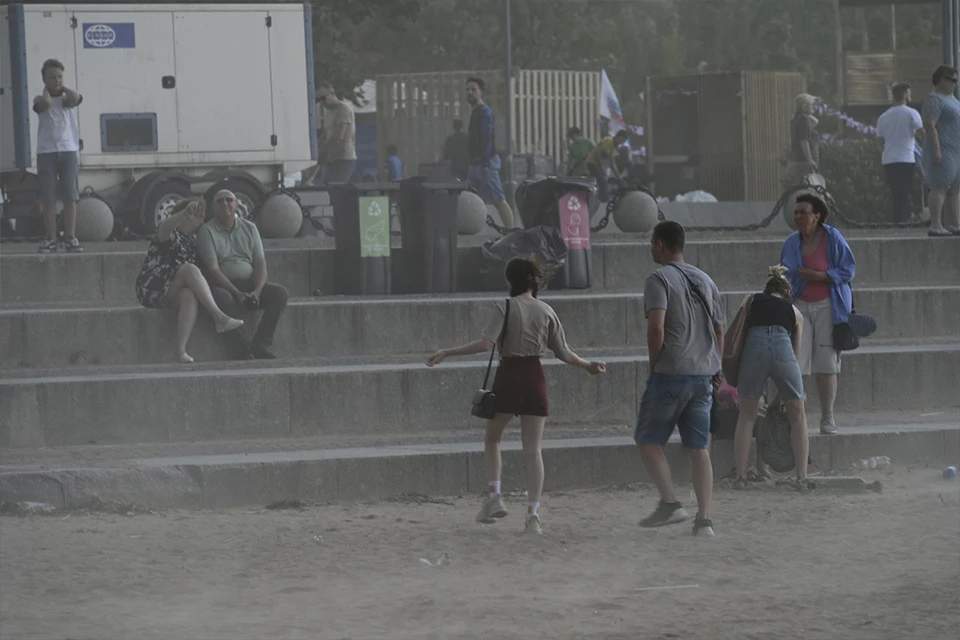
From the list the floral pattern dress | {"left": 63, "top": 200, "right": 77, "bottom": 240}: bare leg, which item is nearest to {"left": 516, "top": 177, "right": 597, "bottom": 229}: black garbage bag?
the floral pattern dress

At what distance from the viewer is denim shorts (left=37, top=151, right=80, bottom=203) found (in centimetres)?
1584

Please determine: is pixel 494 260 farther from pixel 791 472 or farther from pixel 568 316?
pixel 791 472

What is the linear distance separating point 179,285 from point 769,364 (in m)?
4.41

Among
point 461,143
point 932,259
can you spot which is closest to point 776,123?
point 461,143

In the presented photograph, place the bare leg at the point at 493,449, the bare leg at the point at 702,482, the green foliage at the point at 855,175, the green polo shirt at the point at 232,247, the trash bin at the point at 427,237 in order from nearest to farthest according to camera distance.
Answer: the bare leg at the point at 702,482 < the bare leg at the point at 493,449 < the green polo shirt at the point at 232,247 < the trash bin at the point at 427,237 < the green foliage at the point at 855,175

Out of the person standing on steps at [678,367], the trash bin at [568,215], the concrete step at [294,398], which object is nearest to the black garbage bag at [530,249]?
the trash bin at [568,215]

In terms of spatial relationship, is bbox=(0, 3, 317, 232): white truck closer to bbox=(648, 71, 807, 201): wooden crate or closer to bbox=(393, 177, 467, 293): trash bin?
bbox=(393, 177, 467, 293): trash bin

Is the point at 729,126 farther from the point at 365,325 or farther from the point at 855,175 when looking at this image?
the point at 365,325

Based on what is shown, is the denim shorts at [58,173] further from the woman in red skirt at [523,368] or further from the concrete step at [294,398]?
the woman in red skirt at [523,368]

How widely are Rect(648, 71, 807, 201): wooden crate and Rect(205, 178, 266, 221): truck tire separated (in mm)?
12729

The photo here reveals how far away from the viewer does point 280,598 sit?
302 inches

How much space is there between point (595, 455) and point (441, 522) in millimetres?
1484

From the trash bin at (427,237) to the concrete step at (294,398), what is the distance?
276cm

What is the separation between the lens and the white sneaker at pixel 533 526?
9297mm
